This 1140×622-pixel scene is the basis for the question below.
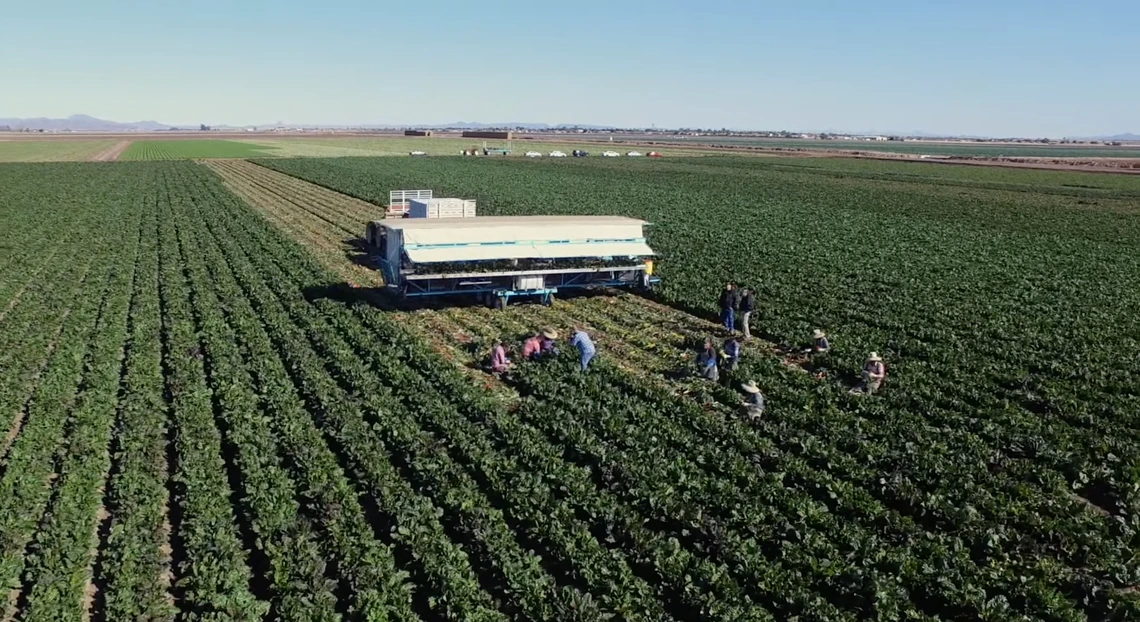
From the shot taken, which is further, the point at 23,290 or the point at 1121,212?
the point at 1121,212

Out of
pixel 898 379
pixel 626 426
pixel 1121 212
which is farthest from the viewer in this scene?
pixel 1121 212

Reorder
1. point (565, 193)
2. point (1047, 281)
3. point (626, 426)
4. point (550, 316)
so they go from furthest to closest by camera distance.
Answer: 1. point (565, 193)
2. point (1047, 281)
3. point (550, 316)
4. point (626, 426)

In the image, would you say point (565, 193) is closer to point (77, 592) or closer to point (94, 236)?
point (94, 236)

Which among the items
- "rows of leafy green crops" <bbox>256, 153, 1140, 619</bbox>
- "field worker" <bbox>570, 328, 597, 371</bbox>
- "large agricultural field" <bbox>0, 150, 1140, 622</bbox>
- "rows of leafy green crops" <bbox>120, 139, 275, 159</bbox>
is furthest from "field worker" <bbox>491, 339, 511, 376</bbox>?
"rows of leafy green crops" <bbox>120, 139, 275, 159</bbox>

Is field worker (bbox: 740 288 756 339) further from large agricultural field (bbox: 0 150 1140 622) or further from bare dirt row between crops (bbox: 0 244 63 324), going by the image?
bare dirt row between crops (bbox: 0 244 63 324)

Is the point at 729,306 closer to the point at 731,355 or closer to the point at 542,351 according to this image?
the point at 731,355

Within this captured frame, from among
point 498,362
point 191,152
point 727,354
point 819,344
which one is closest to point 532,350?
point 498,362

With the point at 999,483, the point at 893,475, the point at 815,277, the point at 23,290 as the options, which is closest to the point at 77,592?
the point at 893,475
